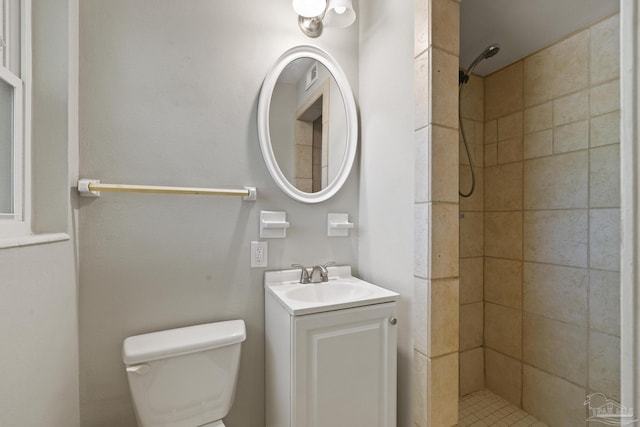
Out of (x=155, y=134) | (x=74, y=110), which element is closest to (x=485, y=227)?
(x=155, y=134)

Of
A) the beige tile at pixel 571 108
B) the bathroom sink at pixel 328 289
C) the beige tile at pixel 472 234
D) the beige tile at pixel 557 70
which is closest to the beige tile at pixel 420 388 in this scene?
the bathroom sink at pixel 328 289

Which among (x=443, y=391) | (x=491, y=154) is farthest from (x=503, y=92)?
(x=443, y=391)

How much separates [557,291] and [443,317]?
96 cm

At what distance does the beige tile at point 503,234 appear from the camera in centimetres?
178

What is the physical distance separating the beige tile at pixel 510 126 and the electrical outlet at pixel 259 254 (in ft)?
5.53

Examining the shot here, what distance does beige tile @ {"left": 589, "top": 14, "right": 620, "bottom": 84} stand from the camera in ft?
4.53

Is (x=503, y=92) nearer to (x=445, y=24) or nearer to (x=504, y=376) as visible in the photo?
(x=445, y=24)

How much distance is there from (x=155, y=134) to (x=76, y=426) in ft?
3.88

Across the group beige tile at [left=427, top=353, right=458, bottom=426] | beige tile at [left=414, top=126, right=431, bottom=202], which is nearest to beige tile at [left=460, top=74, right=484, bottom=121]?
beige tile at [left=414, top=126, right=431, bottom=202]

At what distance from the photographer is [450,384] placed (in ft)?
3.65

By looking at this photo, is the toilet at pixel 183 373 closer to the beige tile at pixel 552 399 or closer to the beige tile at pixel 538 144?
the beige tile at pixel 552 399

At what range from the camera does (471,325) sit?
190 cm

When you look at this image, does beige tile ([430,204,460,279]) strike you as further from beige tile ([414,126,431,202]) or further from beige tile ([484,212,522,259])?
beige tile ([484,212,522,259])

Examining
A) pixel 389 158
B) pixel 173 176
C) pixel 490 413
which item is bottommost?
pixel 490 413
